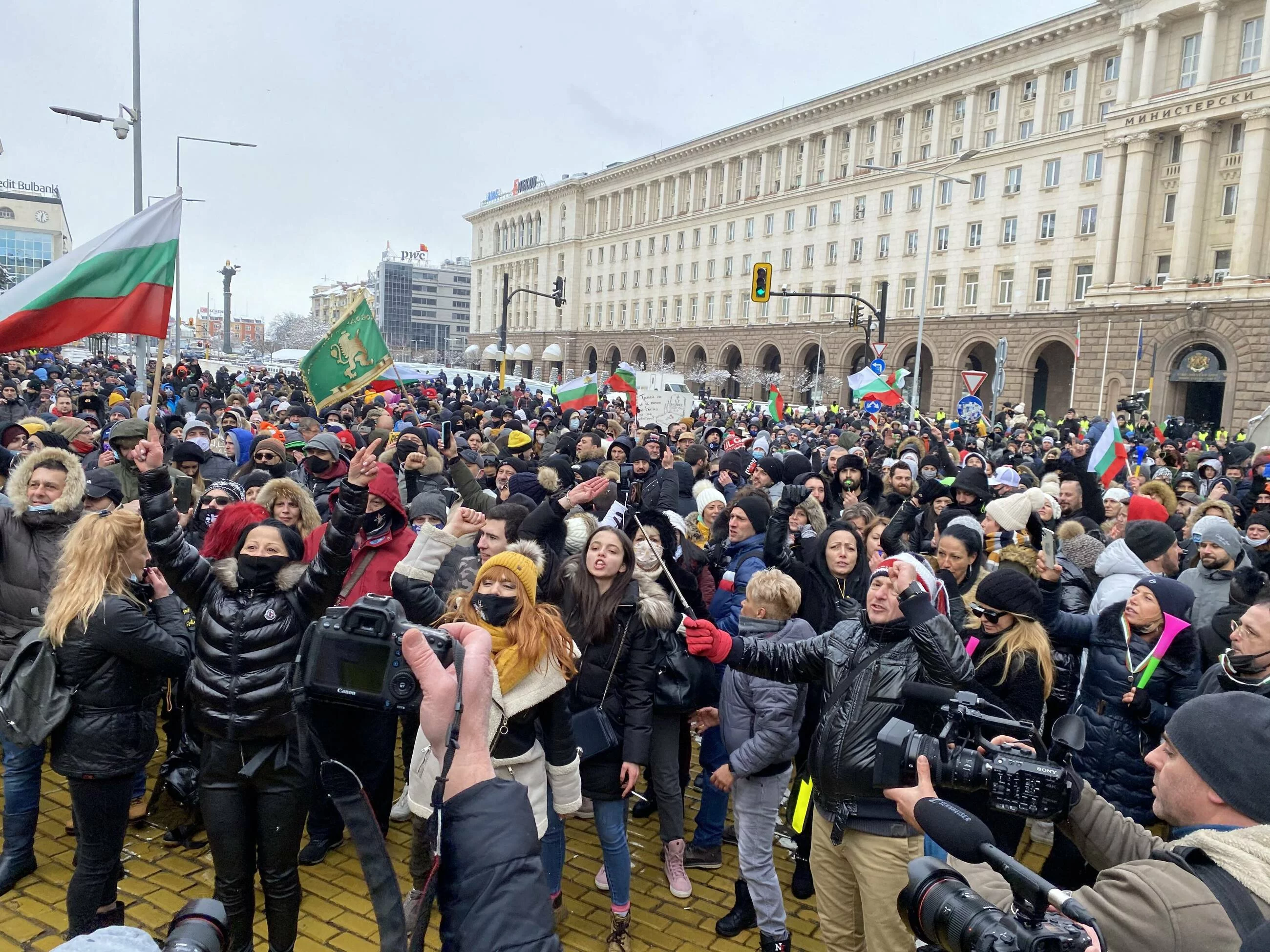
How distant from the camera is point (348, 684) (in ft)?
6.77

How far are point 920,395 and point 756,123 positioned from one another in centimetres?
2227

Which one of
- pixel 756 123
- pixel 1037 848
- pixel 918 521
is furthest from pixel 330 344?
pixel 756 123

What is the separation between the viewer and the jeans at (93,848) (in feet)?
11.2

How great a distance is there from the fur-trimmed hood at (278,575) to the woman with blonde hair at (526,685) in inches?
24.2

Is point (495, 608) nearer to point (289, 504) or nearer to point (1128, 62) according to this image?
point (289, 504)

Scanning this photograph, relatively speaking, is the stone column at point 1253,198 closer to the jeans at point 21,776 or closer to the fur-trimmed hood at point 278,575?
the fur-trimmed hood at point 278,575

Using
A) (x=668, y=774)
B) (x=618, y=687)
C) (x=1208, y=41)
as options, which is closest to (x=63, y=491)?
(x=618, y=687)

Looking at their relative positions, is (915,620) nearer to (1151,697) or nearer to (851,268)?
(1151,697)

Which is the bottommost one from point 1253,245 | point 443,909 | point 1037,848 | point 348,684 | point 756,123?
point 1037,848

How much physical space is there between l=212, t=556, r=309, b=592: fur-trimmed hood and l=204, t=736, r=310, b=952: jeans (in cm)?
59

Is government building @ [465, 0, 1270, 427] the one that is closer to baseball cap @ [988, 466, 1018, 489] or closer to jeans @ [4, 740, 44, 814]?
baseball cap @ [988, 466, 1018, 489]

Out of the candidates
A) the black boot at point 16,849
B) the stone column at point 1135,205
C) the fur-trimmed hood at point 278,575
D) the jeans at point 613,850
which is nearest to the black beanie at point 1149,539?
the jeans at point 613,850

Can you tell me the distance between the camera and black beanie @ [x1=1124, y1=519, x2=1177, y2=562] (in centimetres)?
543

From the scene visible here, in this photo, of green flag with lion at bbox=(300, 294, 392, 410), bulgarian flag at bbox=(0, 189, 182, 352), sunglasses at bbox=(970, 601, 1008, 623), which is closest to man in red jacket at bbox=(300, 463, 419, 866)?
bulgarian flag at bbox=(0, 189, 182, 352)
